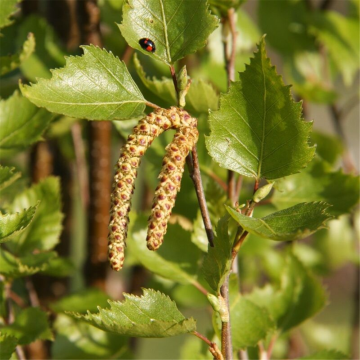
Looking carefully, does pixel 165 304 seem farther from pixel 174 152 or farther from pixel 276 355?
pixel 276 355

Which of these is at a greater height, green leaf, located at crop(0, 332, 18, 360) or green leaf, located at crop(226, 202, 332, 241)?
green leaf, located at crop(226, 202, 332, 241)

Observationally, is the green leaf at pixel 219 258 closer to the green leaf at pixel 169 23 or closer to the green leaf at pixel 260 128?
the green leaf at pixel 260 128

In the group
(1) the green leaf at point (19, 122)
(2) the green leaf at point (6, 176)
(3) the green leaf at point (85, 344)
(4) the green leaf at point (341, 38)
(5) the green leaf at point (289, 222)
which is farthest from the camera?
(4) the green leaf at point (341, 38)

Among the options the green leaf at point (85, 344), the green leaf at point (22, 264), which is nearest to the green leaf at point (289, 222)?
the green leaf at point (22, 264)

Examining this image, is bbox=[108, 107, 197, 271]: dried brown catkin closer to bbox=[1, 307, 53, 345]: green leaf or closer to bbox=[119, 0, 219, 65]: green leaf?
bbox=[119, 0, 219, 65]: green leaf

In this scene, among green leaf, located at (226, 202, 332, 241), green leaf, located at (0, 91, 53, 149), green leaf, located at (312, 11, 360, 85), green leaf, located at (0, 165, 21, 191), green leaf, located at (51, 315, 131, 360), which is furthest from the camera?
green leaf, located at (312, 11, 360, 85)

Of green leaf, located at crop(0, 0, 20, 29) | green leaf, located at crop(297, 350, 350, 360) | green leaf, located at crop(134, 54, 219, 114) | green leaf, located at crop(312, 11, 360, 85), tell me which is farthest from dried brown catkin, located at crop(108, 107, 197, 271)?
green leaf, located at crop(312, 11, 360, 85)
